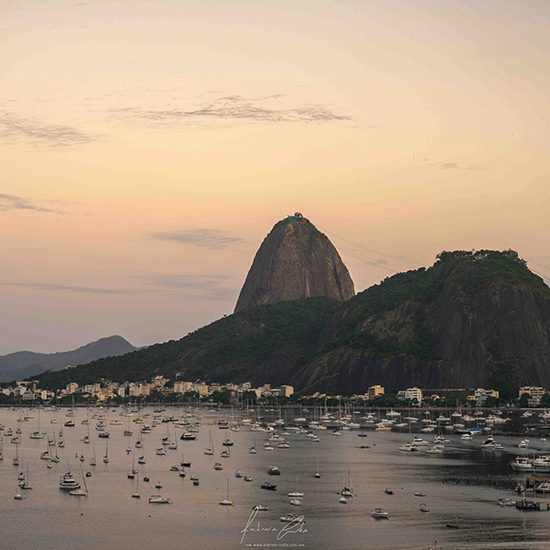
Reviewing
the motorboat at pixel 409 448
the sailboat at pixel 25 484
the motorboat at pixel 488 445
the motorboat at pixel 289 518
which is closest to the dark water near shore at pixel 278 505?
the motorboat at pixel 289 518

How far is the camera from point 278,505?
89500 mm

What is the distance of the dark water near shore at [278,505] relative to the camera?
7425 cm

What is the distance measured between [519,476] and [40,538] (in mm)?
65149

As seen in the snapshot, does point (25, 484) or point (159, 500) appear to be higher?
point (159, 500)

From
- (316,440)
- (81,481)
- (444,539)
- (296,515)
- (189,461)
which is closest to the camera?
(444,539)

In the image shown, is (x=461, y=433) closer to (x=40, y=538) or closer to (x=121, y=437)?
(x=121, y=437)

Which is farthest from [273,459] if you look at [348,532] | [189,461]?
[348,532]

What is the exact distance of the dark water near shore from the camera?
7425 centimetres

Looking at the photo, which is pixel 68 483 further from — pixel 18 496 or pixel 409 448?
pixel 409 448

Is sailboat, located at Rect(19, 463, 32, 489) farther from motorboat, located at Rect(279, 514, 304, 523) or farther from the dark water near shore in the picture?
motorboat, located at Rect(279, 514, 304, 523)

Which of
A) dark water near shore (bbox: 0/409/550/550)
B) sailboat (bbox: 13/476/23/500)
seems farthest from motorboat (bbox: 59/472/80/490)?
sailboat (bbox: 13/476/23/500)

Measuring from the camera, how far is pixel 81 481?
4237 inches

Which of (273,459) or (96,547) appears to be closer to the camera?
(96,547)

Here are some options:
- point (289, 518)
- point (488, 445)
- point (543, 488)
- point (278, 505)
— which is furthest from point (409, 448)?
point (289, 518)
